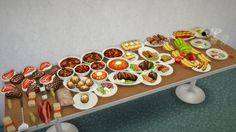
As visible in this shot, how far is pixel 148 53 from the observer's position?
8.61 feet

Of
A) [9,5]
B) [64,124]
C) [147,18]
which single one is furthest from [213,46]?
[9,5]

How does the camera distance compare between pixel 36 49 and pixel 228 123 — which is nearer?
pixel 36 49

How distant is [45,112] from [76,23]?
3.26ft

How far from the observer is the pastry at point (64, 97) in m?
2.01

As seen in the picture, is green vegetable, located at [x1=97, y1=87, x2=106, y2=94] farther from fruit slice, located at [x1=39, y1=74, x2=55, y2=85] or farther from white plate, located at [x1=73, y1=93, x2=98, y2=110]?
fruit slice, located at [x1=39, y1=74, x2=55, y2=85]

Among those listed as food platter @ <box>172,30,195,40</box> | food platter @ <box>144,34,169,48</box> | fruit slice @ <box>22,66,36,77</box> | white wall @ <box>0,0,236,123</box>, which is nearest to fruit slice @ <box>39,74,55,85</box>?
fruit slice @ <box>22,66,36,77</box>

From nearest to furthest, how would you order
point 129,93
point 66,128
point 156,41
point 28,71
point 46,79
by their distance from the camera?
point 129,93
point 46,79
point 28,71
point 66,128
point 156,41

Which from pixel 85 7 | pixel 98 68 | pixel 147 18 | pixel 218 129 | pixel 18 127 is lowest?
pixel 218 129

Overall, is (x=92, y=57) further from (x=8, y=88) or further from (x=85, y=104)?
(x=8, y=88)

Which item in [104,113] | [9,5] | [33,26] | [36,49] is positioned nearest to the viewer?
[9,5]

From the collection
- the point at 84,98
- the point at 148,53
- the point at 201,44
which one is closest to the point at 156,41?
the point at 148,53

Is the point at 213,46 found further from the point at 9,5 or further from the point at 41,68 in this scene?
the point at 9,5

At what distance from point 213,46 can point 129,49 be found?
1012mm

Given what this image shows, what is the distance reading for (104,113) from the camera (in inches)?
116
